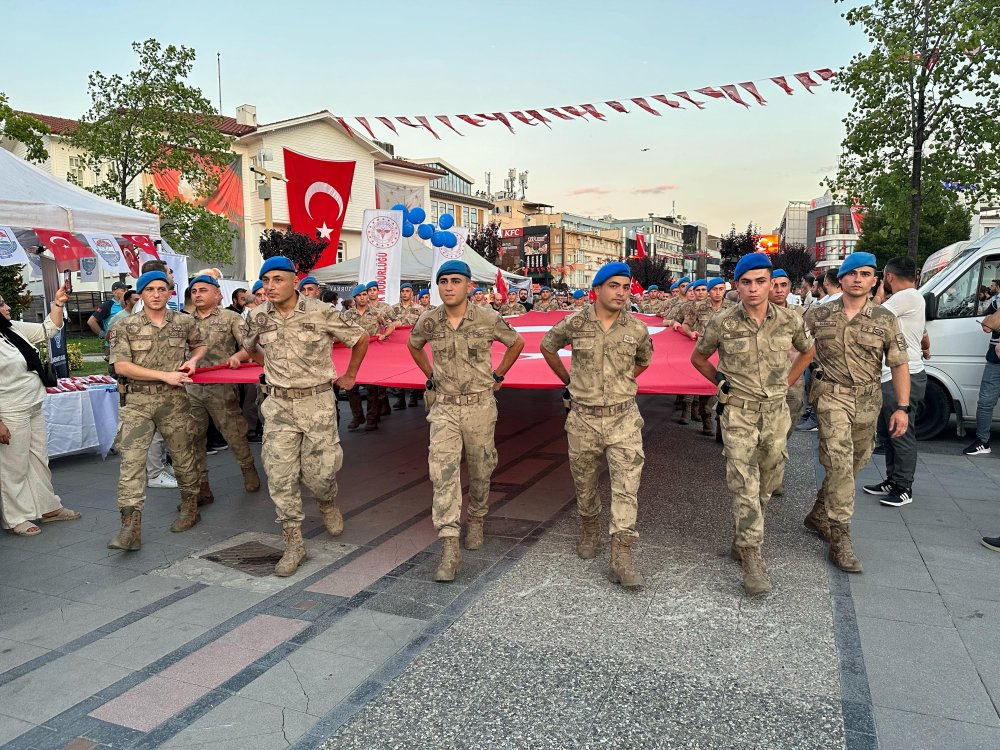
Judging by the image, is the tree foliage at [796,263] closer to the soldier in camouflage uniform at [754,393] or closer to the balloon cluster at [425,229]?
the balloon cluster at [425,229]

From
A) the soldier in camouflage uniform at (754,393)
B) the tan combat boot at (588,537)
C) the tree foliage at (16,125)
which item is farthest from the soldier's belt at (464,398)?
the tree foliage at (16,125)

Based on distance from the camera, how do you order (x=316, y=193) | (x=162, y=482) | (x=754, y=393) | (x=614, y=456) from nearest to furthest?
1. (x=754, y=393)
2. (x=614, y=456)
3. (x=162, y=482)
4. (x=316, y=193)

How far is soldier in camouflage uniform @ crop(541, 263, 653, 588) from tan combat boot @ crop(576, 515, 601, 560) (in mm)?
254

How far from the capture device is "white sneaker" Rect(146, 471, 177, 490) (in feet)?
21.8

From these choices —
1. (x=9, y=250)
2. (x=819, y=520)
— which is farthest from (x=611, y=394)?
(x=9, y=250)

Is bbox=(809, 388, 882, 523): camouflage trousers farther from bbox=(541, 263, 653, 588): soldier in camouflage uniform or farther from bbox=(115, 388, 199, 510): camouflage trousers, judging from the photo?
bbox=(115, 388, 199, 510): camouflage trousers

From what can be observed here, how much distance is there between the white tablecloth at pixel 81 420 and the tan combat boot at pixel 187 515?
2885 mm

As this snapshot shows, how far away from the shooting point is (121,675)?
3227 millimetres

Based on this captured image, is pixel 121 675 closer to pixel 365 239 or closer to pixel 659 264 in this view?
pixel 365 239

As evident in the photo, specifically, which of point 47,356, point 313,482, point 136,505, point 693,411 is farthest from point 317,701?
point 693,411

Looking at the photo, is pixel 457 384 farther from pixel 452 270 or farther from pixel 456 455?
pixel 452 270

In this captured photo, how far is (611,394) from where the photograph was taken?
4.27 m

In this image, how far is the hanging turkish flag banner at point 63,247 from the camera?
6.93 meters

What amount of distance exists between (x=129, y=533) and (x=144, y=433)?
0.72 m
